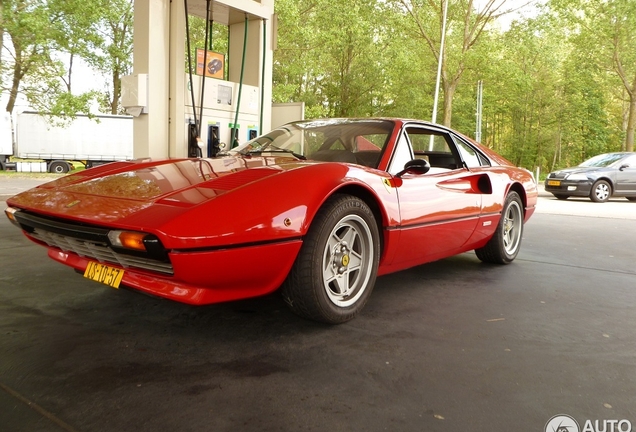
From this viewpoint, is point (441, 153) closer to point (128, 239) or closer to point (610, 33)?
point (128, 239)

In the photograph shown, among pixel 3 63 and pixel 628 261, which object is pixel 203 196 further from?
pixel 3 63

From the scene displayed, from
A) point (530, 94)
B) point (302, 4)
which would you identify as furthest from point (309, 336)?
point (530, 94)

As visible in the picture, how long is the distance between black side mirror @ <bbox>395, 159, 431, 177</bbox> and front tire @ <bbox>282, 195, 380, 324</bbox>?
0.42 metres

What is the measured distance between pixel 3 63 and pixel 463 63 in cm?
1705

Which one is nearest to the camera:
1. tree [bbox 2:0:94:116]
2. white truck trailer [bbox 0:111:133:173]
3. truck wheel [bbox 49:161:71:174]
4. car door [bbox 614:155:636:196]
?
car door [bbox 614:155:636:196]

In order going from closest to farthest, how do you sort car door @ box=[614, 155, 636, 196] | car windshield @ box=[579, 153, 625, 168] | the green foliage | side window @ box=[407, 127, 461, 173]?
side window @ box=[407, 127, 461, 173] → car door @ box=[614, 155, 636, 196] → car windshield @ box=[579, 153, 625, 168] → the green foliage

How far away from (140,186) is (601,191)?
42.5 ft

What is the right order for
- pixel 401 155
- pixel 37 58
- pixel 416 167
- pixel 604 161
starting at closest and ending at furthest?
pixel 416 167
pixel 401 155
pixel 604 161
pixel 37 58

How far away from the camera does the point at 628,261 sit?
4.86 metres

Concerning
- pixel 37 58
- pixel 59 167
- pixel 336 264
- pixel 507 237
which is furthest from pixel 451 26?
pixel 336 264

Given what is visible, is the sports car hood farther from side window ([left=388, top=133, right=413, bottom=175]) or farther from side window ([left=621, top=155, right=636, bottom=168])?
side window ([left=621, top=155, right=636, bottom=168])

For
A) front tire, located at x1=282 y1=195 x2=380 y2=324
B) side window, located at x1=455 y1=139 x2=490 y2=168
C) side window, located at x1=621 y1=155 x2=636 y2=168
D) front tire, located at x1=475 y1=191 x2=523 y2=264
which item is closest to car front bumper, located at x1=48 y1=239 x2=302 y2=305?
front tire, located at x1=282 y1=195 x2=380 y2=324

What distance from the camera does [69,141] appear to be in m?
23.6

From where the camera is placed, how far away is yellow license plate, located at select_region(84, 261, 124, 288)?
7.39 ft
